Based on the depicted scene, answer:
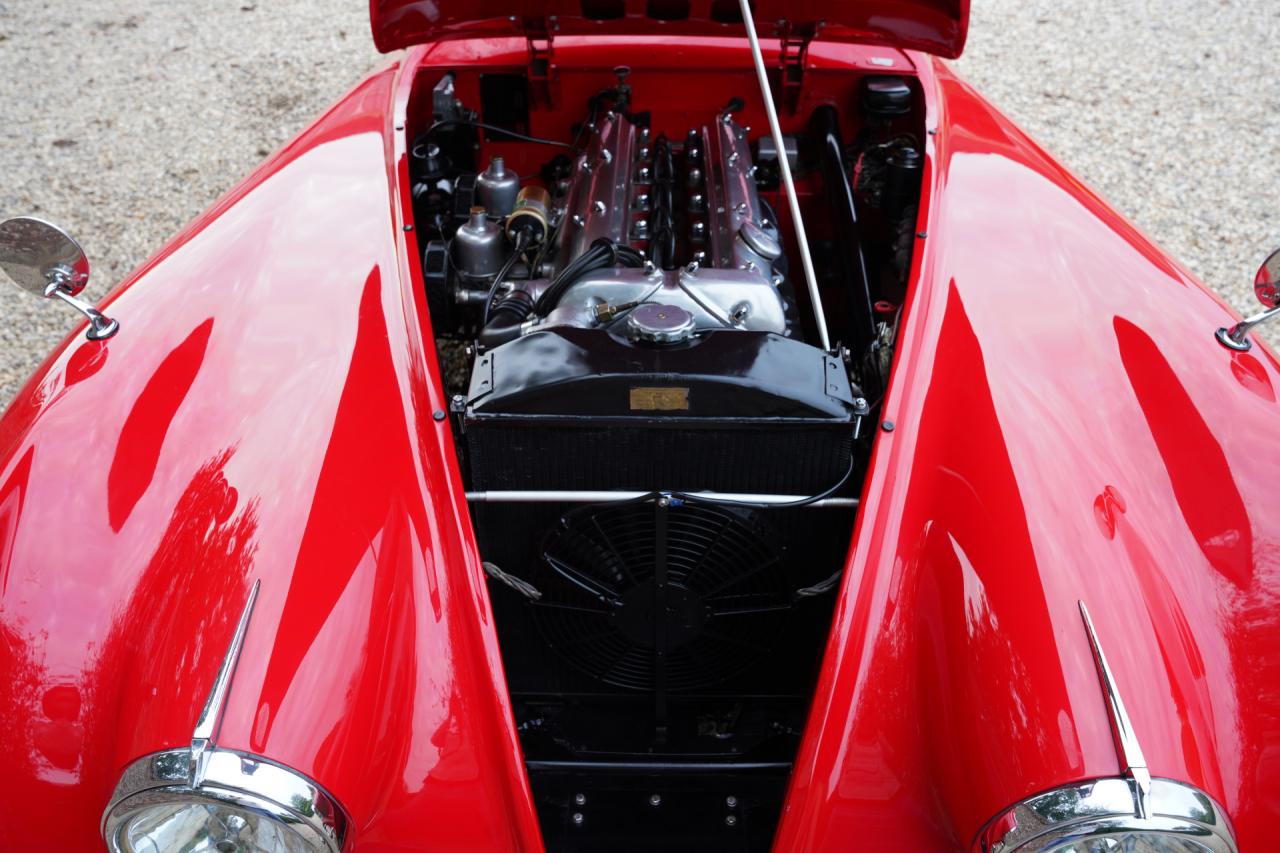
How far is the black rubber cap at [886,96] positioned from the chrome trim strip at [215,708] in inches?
90.2

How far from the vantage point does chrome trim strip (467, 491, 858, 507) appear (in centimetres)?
172

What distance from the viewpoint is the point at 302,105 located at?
5.14 metres

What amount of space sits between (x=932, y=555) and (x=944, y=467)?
170 mm

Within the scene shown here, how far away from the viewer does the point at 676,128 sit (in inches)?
131

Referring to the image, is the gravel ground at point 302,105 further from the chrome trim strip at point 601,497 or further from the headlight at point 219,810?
the headlight at point 219,810

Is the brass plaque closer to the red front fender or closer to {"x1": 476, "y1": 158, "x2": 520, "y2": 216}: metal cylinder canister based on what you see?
the red front fender

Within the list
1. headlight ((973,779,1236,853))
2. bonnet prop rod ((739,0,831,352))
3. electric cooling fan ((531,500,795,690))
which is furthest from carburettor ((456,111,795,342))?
headlight ((973,779,1236,853))

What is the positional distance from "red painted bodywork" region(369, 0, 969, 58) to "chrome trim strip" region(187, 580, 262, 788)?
175 centimetres

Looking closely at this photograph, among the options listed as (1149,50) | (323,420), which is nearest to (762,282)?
(323,420)

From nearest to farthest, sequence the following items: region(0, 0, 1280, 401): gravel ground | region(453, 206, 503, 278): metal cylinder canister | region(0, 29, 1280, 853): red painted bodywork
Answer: region(0, 29, 1280, 853): red painted bodywork, region(453, 206, 503, 278): metal cylinder canister, region(0, 0, 1280, 401): gravel ground

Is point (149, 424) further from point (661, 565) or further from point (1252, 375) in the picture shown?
point (1252, 375)

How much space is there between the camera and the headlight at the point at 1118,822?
49.4 inches

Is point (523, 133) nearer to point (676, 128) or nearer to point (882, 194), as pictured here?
point (676, 128)

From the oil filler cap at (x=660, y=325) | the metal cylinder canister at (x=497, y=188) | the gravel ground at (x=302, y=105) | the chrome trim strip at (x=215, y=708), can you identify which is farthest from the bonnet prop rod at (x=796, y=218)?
the gravel ground at (x=302, y=105)
